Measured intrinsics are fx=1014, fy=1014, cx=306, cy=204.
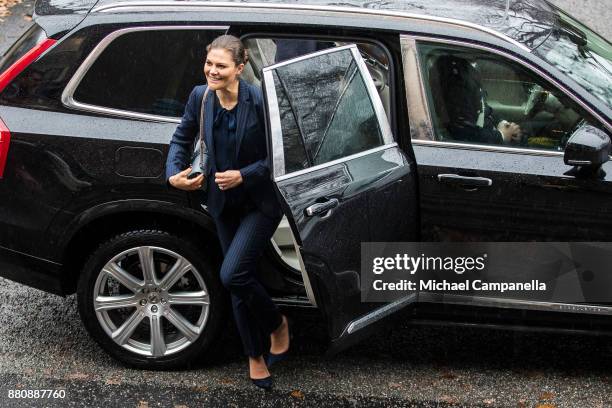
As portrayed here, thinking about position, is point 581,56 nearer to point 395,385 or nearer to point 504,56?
point 504,56

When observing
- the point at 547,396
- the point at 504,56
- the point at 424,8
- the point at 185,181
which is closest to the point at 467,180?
the point at 504,56

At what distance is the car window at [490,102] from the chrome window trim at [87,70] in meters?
1.07

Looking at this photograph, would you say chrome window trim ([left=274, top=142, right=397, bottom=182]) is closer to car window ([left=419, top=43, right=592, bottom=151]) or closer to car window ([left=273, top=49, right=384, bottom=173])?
car window ([left=273, top=49, right=384, bottom=173])

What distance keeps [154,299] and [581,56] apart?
2499mm

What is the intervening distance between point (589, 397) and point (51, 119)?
9.82 feet

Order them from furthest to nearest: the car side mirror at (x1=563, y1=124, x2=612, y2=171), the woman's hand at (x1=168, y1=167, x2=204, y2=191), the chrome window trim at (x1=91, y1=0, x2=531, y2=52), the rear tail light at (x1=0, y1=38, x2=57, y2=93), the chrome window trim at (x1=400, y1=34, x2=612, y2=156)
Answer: the rear tail light at (x1=0, y1=38, x2=57, y2=93) → the chrome window trim at (x1=91, y1=0, x2=531, y2=52) → the chrome window trim at (x1=400, y1=34, x2=612, y2=156) → the woman's hand at (x1=168, y1=167, x2=204, y2=191) → the car side mirror at (x1=563, y1=124, x2=612, y2=171)

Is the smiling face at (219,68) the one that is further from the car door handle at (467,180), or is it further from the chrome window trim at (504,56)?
the car door handle at (467,180)

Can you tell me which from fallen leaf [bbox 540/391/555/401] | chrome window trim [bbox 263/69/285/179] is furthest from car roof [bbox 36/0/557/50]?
fallen leaf [bbox 540/391/555/401]

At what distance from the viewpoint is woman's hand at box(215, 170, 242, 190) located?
15.1ft

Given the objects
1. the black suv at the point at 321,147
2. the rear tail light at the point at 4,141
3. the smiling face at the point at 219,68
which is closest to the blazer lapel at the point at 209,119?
the smiling face at the point at 219,68

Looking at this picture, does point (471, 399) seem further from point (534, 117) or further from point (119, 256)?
point (119, 256)

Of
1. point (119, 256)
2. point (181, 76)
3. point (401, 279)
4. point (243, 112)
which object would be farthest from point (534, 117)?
point (119, 256)

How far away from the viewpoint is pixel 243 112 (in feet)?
15.4

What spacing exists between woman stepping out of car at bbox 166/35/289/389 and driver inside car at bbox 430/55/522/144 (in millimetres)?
904
